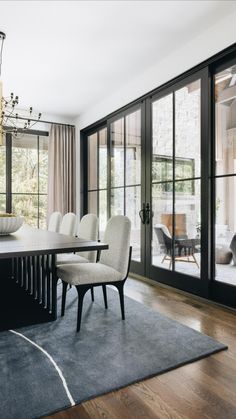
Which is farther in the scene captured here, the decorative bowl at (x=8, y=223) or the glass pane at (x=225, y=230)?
the glass pane at (x=225, y=230)

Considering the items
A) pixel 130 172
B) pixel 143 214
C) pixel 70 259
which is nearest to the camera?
pixel 70 259

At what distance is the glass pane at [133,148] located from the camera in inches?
165

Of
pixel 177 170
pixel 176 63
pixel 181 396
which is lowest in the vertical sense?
pixel 181 396

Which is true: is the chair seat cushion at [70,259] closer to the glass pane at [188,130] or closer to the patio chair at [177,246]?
the patio chair at [177,246]

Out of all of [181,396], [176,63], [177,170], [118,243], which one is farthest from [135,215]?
[181,396]

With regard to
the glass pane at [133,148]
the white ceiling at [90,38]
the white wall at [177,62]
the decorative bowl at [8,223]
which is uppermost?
the white ceiling at [90,38]

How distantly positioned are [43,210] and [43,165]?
848mm

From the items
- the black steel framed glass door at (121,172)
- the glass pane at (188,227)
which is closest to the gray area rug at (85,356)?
Answer: the glass pane at (188,227)

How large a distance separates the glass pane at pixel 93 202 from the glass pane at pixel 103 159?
0.92ft

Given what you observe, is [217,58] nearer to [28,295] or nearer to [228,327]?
[228,327]

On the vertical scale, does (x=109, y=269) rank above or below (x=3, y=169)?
below

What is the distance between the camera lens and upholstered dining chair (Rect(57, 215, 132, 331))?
227cm

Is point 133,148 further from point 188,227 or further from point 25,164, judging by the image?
point 25,164

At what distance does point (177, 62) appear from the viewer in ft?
11.1
